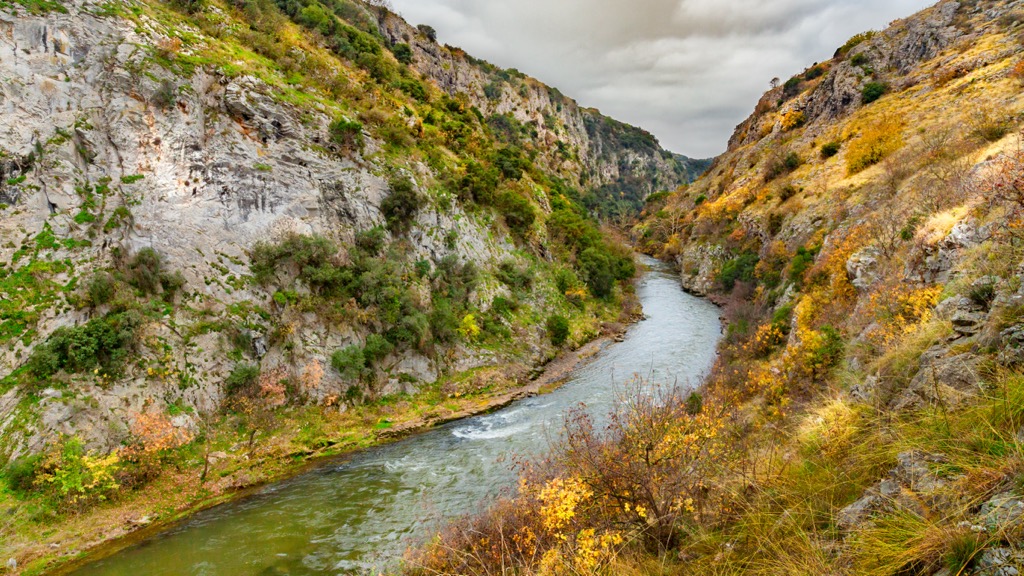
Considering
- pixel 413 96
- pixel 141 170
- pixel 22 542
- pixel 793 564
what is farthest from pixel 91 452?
pixel 413 96

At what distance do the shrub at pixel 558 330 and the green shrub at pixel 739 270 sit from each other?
60.2ft

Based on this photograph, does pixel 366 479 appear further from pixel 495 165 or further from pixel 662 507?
pixel 495 165

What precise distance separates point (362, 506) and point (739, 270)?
127 feet

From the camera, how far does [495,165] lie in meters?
44.7

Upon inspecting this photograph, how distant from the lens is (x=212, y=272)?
21.6m

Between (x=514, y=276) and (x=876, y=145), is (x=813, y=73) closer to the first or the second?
(x=876, y=145)

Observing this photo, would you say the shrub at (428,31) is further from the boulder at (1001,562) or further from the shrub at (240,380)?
the boulder at (1001,562)

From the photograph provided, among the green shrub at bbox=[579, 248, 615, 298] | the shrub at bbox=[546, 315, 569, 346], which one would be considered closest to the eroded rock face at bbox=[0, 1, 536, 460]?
the shrub at bbox=[546, 315, 569, 346]

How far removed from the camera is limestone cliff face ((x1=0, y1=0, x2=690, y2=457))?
55.9 ft

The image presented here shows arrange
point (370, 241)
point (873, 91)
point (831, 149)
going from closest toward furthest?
point (370, 241) < point (831, 149) < point (873, 91)

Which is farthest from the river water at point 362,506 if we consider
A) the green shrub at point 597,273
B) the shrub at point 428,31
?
the shrub at point 428,31

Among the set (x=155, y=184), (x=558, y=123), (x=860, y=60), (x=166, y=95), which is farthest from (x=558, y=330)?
(x=558, y=123)

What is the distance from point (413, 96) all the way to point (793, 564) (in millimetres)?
48523

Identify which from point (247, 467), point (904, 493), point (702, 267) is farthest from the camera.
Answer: point (702, 267)
